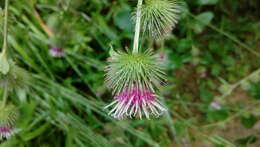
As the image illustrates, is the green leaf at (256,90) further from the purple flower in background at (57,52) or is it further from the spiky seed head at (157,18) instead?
the purple flower in background at (57,52)

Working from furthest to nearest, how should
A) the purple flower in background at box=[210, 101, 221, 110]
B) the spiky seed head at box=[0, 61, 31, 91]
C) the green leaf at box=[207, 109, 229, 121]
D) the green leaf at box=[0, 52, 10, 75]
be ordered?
the purple flower in background at box=[210, 101, 221, 110] < the green leaf at box=[207, 109, 229, 121] < the spiky seed head at box=[0, 61, 31, 91] < the green leaf at box=[0, 52, 10, 75]

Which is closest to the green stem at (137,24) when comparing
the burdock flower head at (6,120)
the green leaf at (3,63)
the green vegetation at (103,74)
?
the green leaf at (3,63)

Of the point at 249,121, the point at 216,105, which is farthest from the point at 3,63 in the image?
the point at 216,105

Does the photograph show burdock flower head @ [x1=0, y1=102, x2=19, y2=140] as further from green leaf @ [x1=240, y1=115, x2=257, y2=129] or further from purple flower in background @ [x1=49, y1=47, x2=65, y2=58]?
green leaf @ [x1=240, y1=115, x2=257, y2=129]

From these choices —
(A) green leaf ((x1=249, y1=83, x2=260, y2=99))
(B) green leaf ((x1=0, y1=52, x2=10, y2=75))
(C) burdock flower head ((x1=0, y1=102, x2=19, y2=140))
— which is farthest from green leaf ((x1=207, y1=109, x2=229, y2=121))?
(B) green leaf ((x1=0, y1=52, x2=10, y2=75))

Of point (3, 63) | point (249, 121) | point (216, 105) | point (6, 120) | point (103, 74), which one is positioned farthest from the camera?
point (103, 74)

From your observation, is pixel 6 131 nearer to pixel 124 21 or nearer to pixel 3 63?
pixel 3 63
